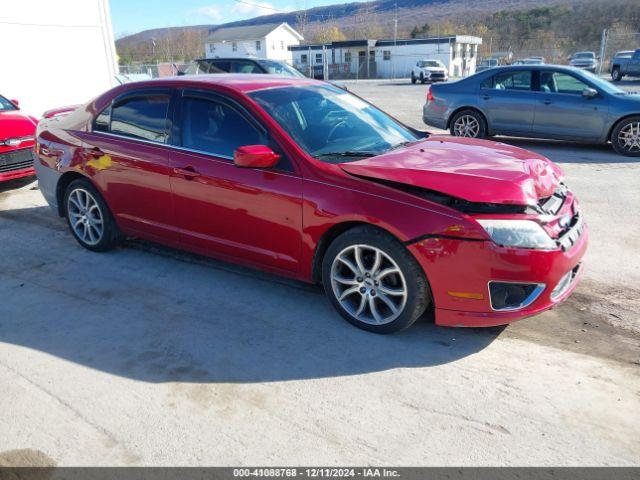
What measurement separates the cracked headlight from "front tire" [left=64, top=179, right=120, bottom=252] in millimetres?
3543

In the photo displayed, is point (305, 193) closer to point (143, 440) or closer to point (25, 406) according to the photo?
point (143, 440)

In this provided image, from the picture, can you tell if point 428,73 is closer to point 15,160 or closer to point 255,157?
point 15,160

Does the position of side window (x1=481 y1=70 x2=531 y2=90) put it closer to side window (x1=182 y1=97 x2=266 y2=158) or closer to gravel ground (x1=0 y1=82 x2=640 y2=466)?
gravel ground (x1=0 y1=82 x2=640 y2=466)

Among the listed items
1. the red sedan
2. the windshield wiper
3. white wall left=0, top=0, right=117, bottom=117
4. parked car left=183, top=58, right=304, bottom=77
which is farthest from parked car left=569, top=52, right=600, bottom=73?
the windshield wiper

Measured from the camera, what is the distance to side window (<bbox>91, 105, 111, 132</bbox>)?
4997mm

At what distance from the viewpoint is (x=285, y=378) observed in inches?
127

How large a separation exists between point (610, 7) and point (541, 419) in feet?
342

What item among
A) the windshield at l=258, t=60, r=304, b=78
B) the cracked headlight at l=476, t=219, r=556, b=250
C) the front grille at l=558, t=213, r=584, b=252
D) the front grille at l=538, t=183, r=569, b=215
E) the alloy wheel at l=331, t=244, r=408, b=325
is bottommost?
the alloy wheel at l=331, t=244, r=408, b=325

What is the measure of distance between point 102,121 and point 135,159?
760 mm

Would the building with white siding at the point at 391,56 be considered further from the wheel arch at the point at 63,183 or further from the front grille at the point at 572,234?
the front grille at the point at 572,234

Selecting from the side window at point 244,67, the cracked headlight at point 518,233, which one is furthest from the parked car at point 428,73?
the cracked headlight at point 518,233

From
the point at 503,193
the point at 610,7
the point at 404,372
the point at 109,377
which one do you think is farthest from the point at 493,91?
the point at 610,7

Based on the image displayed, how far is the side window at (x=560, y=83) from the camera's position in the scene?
9.50 m

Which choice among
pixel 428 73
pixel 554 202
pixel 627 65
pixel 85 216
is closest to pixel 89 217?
pixel 85 216
